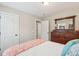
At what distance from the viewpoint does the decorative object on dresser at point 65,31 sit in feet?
5.24

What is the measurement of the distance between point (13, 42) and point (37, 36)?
1.39 ft

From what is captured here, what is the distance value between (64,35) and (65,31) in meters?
0.13

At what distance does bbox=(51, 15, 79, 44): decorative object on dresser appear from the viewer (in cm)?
160

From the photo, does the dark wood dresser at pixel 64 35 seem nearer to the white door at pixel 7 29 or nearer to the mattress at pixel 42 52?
the mattress at pixel 42 52

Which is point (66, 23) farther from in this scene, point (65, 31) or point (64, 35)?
point (64, 35)

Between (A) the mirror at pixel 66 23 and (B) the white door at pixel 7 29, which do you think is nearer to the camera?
(B) the white door at pixel 7 29

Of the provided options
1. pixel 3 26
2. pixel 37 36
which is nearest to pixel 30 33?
pixel 37 36

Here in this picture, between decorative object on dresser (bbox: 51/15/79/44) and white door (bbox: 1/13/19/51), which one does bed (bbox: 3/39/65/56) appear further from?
decorative object on dresser (bbox: 51/15/79/44)

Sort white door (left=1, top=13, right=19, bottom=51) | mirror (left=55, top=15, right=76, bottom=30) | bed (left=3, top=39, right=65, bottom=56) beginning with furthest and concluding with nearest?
mirror (left=55, top=15, right=76, bottom=30) < white door (left=1, top=13, right=19, bottom=51) < bed (left=3, top=39, right=65, bottom=56)

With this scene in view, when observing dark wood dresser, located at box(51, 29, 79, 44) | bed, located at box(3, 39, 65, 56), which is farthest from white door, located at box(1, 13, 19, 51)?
dark wood dresser, located at box(51, 29, 79, 44)

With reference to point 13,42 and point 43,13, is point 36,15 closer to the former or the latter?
point 43,13

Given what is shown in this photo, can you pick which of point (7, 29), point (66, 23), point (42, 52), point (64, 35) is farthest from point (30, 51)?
point (66, 23)

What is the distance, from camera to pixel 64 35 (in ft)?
5.42

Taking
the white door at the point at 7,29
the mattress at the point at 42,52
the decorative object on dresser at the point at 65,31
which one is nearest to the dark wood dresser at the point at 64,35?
the decorative object on dresser at the point at 65,31
